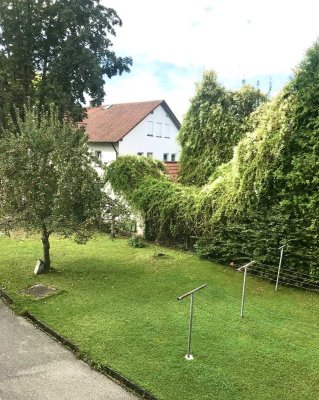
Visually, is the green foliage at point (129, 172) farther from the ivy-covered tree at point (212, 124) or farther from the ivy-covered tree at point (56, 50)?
the ivy-covered tree at point (56, 50)

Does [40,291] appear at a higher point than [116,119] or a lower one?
lower

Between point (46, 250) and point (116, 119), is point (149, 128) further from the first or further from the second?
point (46, 250)

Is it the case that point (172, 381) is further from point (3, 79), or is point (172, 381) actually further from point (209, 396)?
point (3, 79)

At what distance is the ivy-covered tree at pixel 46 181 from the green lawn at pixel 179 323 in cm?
183

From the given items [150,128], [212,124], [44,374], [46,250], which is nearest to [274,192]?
[212,124]

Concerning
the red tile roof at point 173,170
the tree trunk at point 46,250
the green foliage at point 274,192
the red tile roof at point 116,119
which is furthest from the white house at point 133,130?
the tree trunk at point 46,250

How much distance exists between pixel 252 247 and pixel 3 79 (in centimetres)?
1505

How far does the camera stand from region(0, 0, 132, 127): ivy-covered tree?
57.5 ft

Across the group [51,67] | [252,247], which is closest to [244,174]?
[252,247]

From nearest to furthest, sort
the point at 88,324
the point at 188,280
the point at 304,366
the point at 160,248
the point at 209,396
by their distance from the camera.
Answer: the point at 209,396
the point at 304,366
the point at 88,324
the point at 188,280
the point at 160,248

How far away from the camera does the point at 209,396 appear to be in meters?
5.41

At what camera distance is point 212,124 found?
17.3 meters

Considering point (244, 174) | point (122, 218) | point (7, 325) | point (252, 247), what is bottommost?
point (7, 325)

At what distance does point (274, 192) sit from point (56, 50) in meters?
14.0
